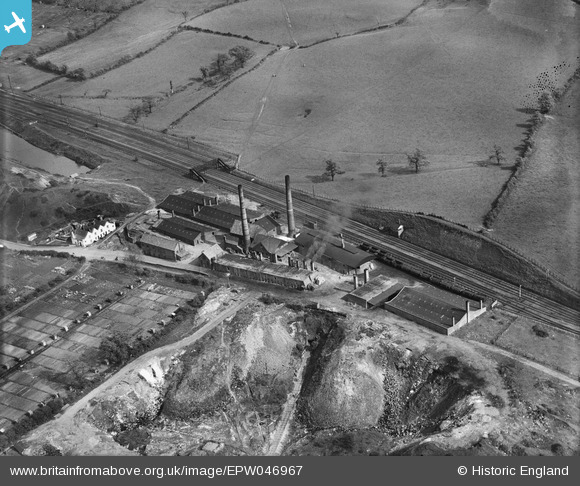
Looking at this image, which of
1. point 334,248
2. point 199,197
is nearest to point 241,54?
point 199,197

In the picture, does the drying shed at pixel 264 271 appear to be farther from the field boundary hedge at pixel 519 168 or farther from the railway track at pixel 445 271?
the field boundary hedge at pixel 519 168

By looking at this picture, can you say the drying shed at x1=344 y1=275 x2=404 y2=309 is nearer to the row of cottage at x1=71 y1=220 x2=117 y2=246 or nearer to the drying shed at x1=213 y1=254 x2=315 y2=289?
the drying shed at x1=213 y1=254 x2=315 y2=289

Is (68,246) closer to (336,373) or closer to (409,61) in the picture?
(336,373)

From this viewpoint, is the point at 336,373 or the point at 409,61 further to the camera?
the point at 409,61

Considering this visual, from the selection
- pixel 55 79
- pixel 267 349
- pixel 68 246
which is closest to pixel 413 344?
pixel 267 349

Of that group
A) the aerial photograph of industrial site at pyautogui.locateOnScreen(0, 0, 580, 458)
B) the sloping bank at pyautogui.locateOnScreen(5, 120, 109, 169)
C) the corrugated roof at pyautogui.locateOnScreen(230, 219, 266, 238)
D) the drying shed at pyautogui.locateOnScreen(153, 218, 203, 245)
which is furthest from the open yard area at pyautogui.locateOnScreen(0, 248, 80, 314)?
the sloping bank at pyautogui.locateOnScreen(5, 120, 109, 169)

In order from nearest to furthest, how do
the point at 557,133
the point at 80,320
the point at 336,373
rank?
the point at 336,373
the point at 80,320
the point at 557,133
